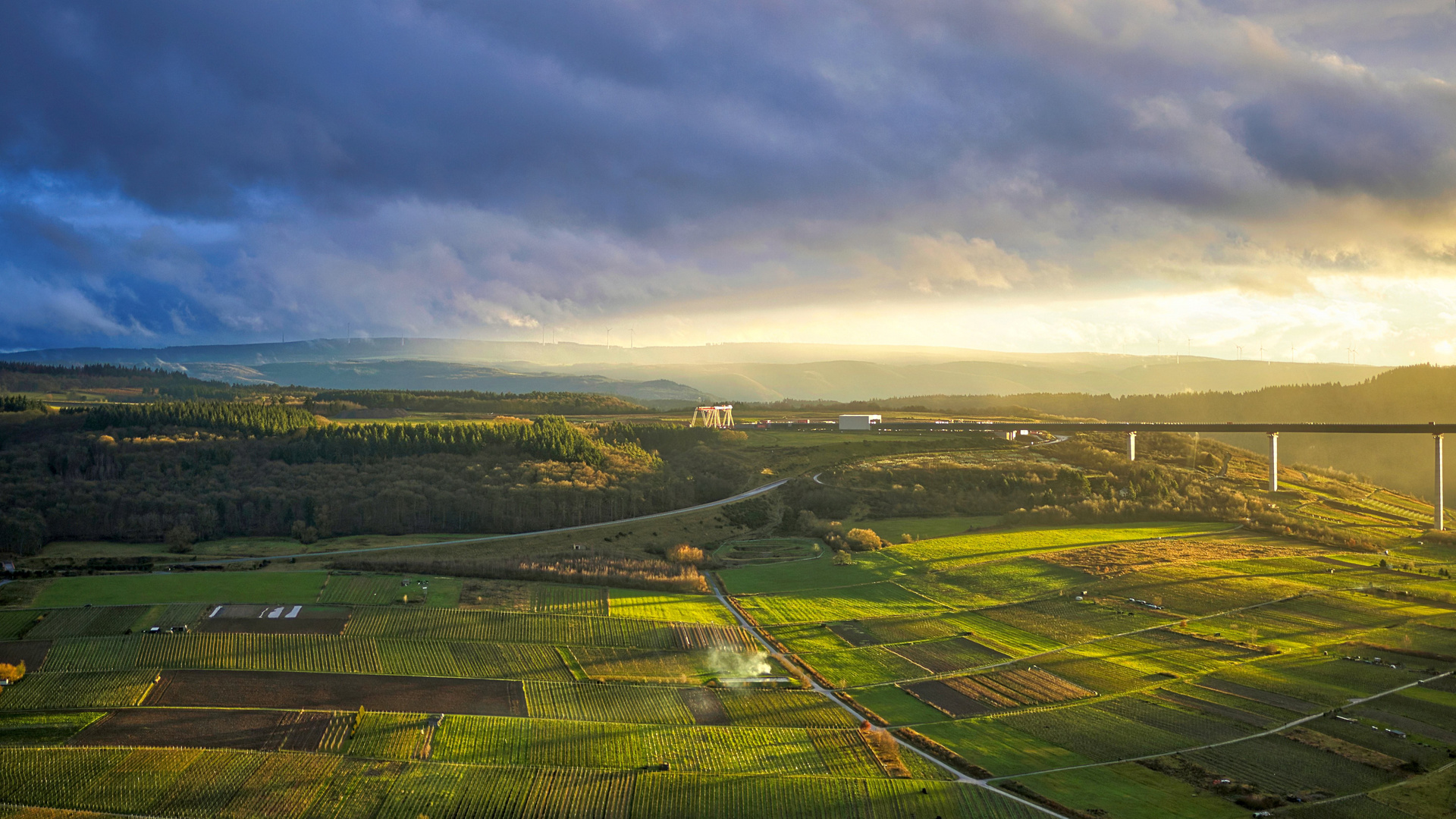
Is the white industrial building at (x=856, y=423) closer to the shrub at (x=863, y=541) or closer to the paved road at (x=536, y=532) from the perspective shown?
the paved road at (x=536, y=532)

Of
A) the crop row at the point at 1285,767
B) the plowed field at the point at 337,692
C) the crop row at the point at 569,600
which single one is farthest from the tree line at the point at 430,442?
the crop row at the point at 1285,767

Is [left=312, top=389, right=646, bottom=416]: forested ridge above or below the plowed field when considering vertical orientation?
above

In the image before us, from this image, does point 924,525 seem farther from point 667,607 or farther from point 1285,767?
point 1285,767

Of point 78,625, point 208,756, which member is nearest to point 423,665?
point 208,756

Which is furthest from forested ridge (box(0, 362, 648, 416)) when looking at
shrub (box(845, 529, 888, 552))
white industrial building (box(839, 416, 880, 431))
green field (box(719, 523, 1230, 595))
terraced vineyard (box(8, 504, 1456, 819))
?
terraced vineyard (box(8, 504, 1456, 819))

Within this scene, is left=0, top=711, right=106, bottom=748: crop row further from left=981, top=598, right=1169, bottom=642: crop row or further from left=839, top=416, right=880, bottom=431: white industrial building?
left=839, top=416, right=880, bottom=431: white industrial building
